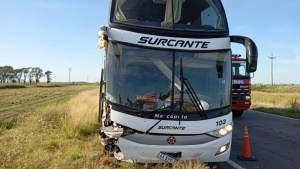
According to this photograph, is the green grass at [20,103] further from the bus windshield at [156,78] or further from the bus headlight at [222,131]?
the bus headlight at [222,131]

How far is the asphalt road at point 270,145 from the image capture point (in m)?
8.04

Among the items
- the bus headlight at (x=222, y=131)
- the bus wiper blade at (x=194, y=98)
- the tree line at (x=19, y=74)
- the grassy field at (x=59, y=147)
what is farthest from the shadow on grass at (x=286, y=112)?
the tree line at (x=19, y=74)

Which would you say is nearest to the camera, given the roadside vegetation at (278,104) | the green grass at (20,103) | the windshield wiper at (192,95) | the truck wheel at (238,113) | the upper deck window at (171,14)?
the windshield wiper at (192,95)

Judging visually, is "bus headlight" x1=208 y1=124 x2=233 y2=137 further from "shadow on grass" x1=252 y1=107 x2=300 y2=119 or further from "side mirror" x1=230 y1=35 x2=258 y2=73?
"shadow on grass" x1=252 y1=107 x2=300 y2=119

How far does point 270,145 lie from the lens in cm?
1015

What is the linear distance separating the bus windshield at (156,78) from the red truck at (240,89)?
403 inches

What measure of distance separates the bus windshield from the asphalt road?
1.96m

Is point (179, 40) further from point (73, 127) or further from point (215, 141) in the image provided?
point (73, 127)

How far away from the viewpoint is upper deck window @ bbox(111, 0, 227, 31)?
23.6 ft

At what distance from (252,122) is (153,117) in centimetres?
1023

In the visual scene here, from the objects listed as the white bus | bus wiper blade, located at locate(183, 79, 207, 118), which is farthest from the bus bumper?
bus wiper blade, located at locate(183, 79, 207, 118)

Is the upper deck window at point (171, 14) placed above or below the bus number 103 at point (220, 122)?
above

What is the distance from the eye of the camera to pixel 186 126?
6395 millimetres

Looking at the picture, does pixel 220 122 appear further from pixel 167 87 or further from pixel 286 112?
pixel 286 112
